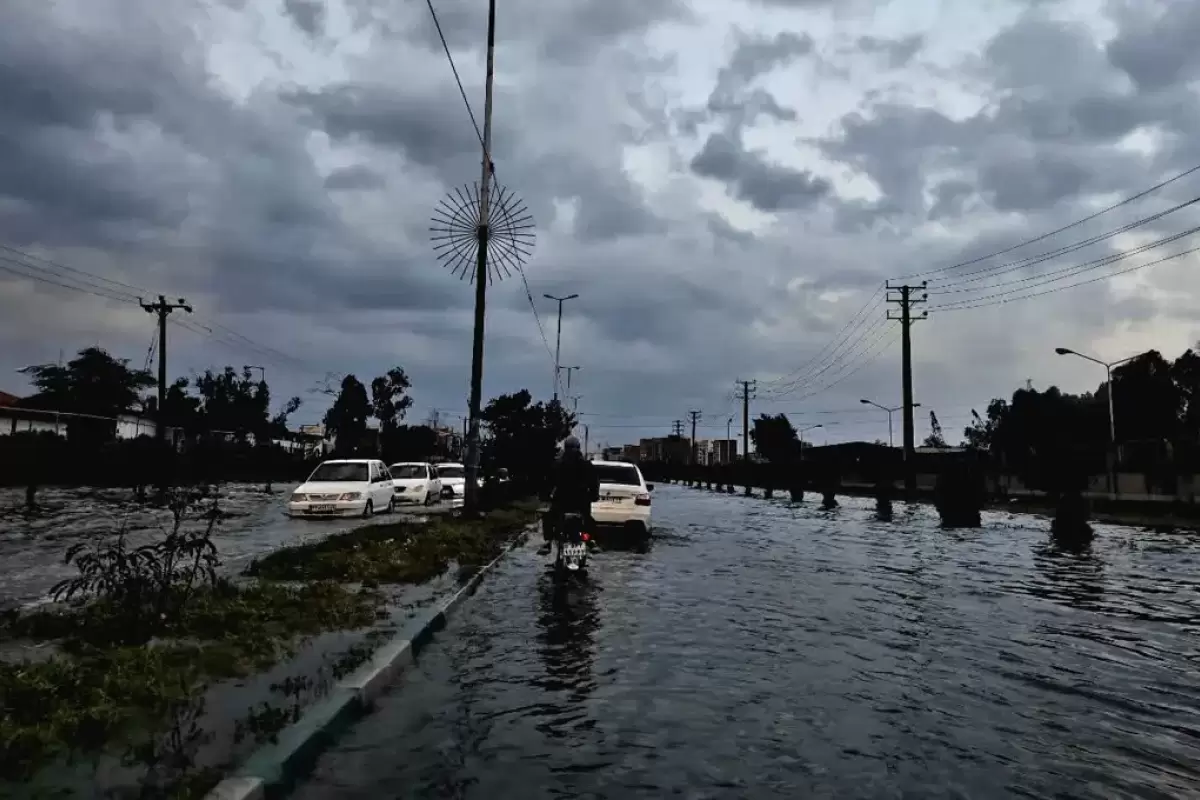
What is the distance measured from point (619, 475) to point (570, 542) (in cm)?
887

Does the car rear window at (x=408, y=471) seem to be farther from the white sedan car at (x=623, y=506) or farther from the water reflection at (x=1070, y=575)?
the water reflection at (x=1070, y=575)

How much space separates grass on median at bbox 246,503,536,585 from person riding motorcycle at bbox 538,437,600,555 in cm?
188

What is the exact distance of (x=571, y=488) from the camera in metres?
13.5

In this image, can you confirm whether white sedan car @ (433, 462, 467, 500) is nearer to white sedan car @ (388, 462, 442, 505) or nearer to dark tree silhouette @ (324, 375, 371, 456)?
white sedan car @ (388, 462, 442, 505)

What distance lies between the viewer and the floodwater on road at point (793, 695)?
16.9ft

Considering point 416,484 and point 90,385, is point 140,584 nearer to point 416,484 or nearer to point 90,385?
point 416,484

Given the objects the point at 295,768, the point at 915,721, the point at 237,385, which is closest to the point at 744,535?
the point at 915,721

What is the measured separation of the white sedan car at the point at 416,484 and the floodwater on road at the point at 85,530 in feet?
7.89

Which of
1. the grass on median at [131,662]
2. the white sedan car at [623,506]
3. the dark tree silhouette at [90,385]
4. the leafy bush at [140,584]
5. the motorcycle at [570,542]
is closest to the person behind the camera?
the grass on median at [131,662]

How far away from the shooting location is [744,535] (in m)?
25.3

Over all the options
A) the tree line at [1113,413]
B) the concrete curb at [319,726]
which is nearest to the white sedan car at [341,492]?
the concrete curb at [319,726]

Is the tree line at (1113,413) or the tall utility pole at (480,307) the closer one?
the tall utility pole at (480,307)

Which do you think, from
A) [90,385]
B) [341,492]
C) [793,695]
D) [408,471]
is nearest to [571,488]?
[793,695]

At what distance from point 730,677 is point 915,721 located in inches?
64.7
